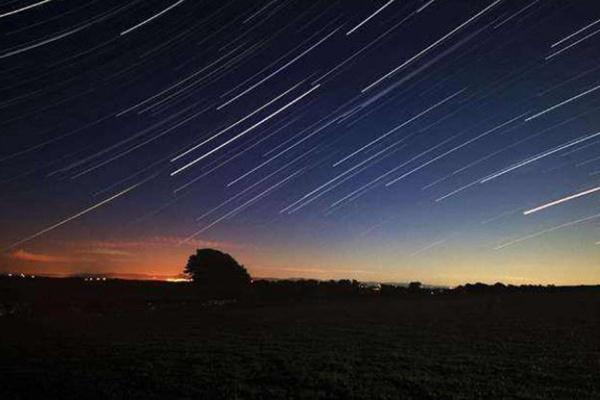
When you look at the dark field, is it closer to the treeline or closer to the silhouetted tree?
the treeline

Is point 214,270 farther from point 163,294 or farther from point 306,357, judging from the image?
point 306,357

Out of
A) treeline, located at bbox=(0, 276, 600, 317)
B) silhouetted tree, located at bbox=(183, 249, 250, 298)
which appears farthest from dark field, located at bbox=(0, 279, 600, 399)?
silhouetted tree, located at bbox=(183, 249, 250, 298)

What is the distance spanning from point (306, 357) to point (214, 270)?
85.3 m

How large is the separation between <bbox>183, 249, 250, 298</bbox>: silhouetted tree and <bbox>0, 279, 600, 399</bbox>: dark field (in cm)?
5932

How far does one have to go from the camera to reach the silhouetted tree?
105938 mm

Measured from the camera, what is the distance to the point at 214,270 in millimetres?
107750

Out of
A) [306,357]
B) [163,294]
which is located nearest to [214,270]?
[163,294]

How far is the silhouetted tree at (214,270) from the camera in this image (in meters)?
106

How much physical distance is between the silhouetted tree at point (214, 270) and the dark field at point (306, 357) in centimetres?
5932

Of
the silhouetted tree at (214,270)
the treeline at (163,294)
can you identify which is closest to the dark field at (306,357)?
the treeline at (163,294)

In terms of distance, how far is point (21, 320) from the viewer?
43219mm

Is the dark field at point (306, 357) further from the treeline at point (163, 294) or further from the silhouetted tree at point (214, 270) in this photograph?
the silhouetted tree at point (214, 270)

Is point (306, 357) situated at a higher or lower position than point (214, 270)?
lower

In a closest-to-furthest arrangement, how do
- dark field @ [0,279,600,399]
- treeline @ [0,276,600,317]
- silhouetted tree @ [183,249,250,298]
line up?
dark field @ [0,279,600,399]
treeline @ [0,276,600,317]
silhouetted tree @ [183,249,250,298]
